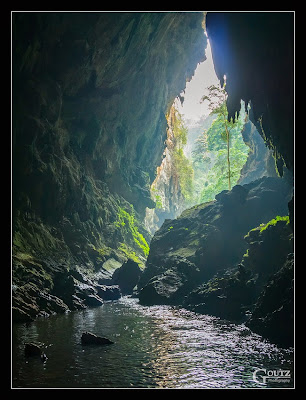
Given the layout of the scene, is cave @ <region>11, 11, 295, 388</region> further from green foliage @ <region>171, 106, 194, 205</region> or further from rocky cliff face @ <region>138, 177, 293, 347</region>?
green foliage @ <region>171, 106, 194, 205</region>

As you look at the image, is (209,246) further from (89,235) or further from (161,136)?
(161,136)

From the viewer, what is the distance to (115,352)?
12.3 metres

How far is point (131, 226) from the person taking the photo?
41.7 metres

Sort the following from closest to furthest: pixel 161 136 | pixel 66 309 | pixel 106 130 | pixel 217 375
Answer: pixel 217 375 → pixel 66 309 → pixel 106 130 → pixel 161 136

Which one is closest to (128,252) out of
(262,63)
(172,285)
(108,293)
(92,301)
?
(108,293)

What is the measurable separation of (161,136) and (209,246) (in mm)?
23446

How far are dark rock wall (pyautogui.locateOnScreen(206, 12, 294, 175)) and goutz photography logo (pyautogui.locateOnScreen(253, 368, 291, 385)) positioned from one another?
8.02m

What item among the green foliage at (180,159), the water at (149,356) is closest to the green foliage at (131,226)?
the green foliage at (180,159)

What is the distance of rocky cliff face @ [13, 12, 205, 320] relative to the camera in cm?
2609

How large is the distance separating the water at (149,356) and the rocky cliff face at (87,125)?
6.88 m

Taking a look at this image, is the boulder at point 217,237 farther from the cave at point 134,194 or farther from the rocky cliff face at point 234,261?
the cave at point 134,194

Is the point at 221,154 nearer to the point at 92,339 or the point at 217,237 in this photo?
the point at 217,237

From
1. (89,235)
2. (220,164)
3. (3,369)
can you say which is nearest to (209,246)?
(89,235)

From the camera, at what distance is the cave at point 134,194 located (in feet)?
46.3
